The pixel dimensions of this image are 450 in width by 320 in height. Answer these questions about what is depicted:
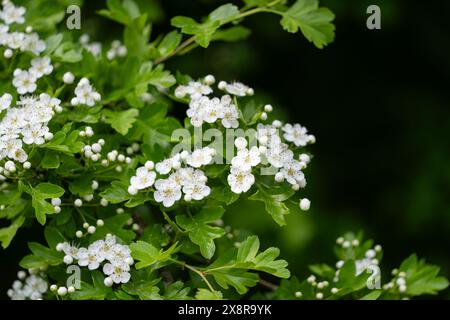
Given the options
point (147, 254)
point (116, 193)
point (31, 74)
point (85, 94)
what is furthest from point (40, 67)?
point (147, 254)

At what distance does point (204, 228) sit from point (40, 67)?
0.76 m

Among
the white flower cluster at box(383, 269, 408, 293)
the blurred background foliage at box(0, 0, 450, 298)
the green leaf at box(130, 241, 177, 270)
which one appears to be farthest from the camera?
the blurred background foliage at box(0, 0, 450, 298)

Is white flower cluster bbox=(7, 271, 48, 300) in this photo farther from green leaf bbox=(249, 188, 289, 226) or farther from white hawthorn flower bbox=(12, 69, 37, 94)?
green leaf bbox=(249, 188, 289, 226)

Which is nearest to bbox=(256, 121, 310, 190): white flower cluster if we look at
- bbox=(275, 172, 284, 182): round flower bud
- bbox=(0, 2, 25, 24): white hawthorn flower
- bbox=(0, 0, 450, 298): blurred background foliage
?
bbox=(275, 172, 284, 182): round flower bud

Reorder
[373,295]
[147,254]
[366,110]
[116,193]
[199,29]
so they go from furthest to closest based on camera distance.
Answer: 1. [366,110]
2. [199,29]
3. [373,295]
4. [116,193]
5. [147,254]

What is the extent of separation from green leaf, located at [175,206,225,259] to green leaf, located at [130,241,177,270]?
0.06 meters

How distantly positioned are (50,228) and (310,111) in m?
2.47

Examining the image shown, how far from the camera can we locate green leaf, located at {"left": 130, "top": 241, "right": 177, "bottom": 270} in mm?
1819

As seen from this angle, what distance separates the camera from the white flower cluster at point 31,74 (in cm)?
216

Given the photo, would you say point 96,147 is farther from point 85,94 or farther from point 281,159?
point 281,159

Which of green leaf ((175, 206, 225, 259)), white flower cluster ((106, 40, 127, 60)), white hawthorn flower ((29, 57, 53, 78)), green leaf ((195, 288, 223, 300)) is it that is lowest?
green leaf ((195, 288, 223, 300))

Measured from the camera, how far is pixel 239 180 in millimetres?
1860

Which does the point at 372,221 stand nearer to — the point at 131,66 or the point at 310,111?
the point at 310,111

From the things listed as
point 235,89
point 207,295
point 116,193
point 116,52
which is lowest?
point 207,295
